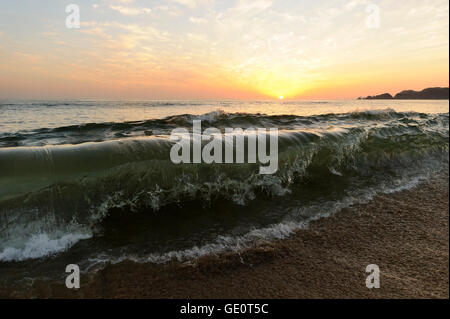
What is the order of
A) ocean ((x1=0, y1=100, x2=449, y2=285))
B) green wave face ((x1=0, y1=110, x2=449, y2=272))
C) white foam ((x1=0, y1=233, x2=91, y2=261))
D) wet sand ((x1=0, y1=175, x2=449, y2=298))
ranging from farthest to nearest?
1. green wave face ((x1=0, y1=110, x2=449, y2=272))
2. ocean ((x1=0, y1=100, x2=449, y2=285))
3. white foam ((x1=0, y1=233, x2=91, y2=261))
4. wet sand ((x1=0, y1=175, x2=449, y2=298))

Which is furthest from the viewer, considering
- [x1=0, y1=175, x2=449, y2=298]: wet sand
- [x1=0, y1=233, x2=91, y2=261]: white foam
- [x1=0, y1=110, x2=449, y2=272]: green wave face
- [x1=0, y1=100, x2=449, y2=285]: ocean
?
[x1=0, y1=110, x2=449, y2=272]: green wave face

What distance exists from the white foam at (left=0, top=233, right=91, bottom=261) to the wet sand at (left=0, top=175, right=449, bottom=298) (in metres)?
0.59

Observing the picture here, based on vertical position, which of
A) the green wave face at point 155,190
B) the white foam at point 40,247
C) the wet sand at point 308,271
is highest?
the green wave face at point 155,190

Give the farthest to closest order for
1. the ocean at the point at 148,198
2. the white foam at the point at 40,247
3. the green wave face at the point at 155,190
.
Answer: the green wave face at the point at 155,190
the ocean at the point at 148,198
the white foam at the point at 40,247

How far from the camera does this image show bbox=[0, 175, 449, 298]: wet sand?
7.81 feet

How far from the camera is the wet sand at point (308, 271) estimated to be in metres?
2.38

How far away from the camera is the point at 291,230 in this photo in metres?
3.49

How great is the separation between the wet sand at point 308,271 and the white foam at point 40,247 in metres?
0.59

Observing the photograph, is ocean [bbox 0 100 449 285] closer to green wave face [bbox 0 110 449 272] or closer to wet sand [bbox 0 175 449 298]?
green wave face [bbox 0 110 449 272]

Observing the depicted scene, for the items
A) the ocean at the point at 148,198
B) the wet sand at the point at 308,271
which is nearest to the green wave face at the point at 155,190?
the ocean at the point at 148,198

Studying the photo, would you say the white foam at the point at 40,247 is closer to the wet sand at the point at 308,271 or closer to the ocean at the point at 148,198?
the ocean at the point at 148,198

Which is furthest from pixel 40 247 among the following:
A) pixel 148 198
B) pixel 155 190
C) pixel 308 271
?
pixel 308 271

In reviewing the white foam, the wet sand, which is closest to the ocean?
→ the white foam
